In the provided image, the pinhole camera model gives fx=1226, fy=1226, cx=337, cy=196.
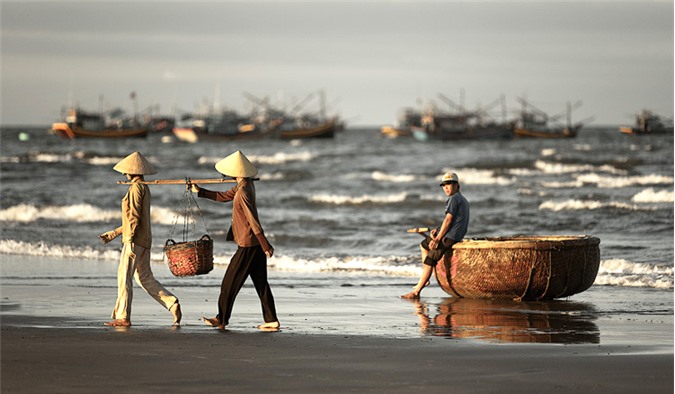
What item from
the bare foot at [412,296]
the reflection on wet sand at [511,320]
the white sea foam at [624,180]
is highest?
the white sea foam at [624,180]

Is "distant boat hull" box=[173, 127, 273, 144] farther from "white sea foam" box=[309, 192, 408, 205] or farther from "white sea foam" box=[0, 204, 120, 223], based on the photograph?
"white sea foam" box=[0, 204, 120, 223]

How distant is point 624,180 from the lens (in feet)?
133

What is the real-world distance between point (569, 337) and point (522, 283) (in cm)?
265

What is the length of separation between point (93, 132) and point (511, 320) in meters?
98.2

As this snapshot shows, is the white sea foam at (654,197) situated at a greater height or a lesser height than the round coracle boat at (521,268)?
greater

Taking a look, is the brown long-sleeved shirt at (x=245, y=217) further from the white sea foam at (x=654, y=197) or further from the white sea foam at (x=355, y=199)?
the white sea foam at (x=654, y=197)

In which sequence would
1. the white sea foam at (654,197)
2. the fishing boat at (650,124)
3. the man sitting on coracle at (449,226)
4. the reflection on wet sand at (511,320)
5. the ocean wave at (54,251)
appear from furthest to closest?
the fishing boat at (650,124), the white sea foam at (654,197), the ocean wave at (54,251), the man sitting on coracle at (449,226), the reflection on wet sand at (511,320)

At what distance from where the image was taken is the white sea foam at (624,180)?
3860cm

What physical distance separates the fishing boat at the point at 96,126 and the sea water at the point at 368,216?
172 feet

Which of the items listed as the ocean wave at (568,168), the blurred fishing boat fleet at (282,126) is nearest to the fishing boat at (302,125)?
the blurred fishing boat fleet at (282,126)

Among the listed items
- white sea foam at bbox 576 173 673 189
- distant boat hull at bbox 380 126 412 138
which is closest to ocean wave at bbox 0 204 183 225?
white sea foam at bbox 576 173 673 189

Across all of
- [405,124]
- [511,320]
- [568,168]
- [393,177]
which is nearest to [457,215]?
[511,320]

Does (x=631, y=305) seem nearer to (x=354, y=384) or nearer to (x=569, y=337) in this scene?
(x=569, y=337)

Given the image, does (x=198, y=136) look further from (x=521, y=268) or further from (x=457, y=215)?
(x=521, y=268)
